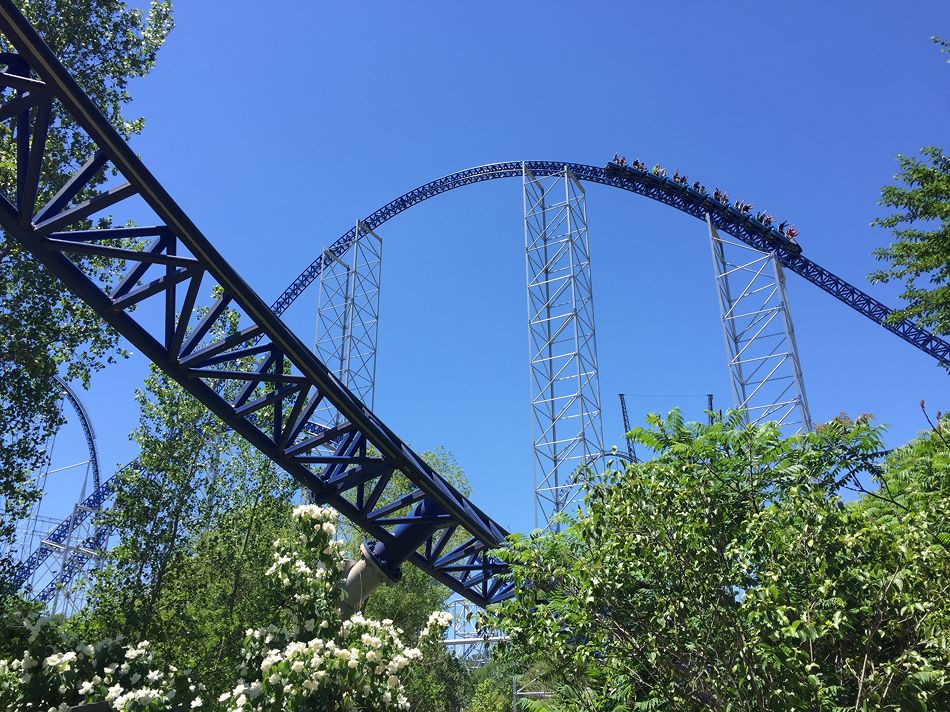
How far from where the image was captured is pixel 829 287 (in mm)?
27078

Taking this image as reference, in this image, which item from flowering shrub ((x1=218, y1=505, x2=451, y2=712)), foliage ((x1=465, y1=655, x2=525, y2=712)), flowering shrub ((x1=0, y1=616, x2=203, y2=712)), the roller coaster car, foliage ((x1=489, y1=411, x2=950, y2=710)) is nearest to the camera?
foliage ((x1=489, y1=411, x2=950, y2=710))

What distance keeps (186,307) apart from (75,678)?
338 centimetres

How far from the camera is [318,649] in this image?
4.56 m

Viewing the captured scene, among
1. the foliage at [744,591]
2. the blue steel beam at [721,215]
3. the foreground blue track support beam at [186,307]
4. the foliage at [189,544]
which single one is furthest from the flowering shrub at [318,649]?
the blue steel beam at [721,215]

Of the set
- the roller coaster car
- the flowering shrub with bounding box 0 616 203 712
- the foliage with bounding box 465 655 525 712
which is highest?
the roller coaster car

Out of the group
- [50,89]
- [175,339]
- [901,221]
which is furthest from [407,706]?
[901,221]

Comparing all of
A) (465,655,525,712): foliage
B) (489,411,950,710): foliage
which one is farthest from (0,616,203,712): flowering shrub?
(465,655,525,712): foliage

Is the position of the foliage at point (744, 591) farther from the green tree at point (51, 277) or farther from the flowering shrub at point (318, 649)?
the green tree at point (51, 277)

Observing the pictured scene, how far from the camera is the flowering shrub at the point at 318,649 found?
446cm

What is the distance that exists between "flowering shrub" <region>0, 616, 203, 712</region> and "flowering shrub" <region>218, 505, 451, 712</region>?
2.00 ft

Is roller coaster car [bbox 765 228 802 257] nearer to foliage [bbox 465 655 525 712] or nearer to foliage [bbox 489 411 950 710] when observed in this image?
foliage [bbox 465 655 525 712]

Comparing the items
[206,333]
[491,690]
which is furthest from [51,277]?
[491,690]

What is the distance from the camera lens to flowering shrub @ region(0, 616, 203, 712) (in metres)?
5.29

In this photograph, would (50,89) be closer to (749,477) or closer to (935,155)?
(749,477)
